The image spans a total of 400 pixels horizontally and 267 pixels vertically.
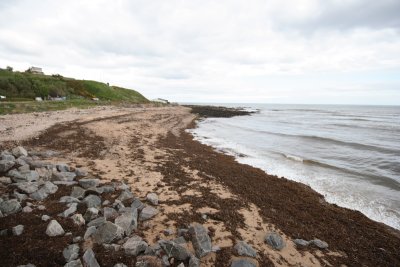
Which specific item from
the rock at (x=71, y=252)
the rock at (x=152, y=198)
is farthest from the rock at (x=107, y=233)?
the rock at (x=152, y=198)

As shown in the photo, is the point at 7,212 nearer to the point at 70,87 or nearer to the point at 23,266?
the point at 23,266

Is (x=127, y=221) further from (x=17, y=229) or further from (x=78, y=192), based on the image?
(x=78, y=192)

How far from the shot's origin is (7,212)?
5141 mm

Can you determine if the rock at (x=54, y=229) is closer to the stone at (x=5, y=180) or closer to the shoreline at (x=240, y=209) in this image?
the shoreline at (x=240, y=209)

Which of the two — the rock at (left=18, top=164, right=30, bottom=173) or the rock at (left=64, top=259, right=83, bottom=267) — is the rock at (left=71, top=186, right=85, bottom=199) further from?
the rock at (left=64, top=259, right=83, bottom=267)

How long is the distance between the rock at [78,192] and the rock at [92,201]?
1.09ft

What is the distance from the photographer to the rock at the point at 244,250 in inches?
193

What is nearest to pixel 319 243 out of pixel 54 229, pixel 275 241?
pixel 275 241

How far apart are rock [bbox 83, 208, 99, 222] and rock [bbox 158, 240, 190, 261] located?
1799 mm

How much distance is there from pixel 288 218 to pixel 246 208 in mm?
1207

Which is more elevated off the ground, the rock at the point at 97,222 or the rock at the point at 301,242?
the rock at the point at 97,222

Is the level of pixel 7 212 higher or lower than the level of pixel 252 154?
higher

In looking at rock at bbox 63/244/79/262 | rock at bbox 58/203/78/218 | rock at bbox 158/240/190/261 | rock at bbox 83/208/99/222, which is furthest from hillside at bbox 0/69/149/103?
rock at bbox 158/240/190/261

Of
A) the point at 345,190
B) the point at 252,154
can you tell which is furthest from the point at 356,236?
the point at 252,154
